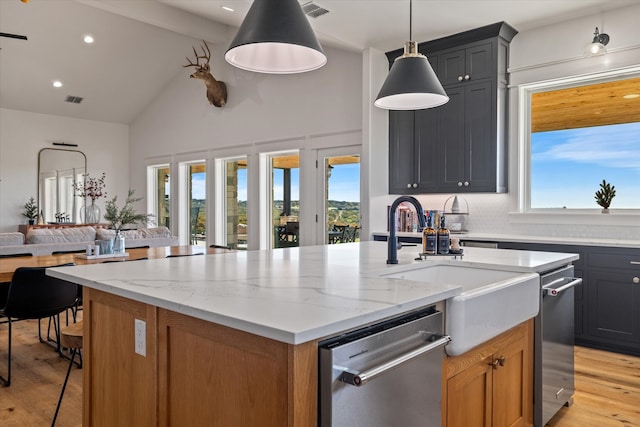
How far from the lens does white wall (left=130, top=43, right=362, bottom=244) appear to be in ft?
19.7

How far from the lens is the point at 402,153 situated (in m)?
5.19

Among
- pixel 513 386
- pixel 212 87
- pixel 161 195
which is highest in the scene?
pixel 212 87

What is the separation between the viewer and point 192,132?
838 cm

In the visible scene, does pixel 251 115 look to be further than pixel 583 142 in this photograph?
Yes

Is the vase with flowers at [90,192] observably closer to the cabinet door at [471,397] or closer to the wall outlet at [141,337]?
the wall outlet at [141,337]

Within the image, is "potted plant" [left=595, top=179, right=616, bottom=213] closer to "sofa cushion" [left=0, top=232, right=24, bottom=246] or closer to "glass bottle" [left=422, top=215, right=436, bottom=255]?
"glass bottle" [left=422, top=215, right=436, bottom=255]

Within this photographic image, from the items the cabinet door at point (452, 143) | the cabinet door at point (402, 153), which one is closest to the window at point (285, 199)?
the cabinet door at point (402, 153)

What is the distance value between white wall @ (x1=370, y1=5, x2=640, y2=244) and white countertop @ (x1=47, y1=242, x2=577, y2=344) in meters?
2.18

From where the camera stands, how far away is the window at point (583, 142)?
423 cm

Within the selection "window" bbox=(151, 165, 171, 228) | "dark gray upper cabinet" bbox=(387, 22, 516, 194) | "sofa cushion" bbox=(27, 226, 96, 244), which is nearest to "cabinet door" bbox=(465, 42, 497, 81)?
"dark gray upper cabinet" bbox=(387, 22, 516, 194)

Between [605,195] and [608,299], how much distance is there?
105cm

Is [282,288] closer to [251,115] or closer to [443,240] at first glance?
[443,240]

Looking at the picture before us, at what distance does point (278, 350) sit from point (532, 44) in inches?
181

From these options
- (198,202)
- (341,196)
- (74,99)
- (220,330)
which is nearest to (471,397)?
(220,330)
